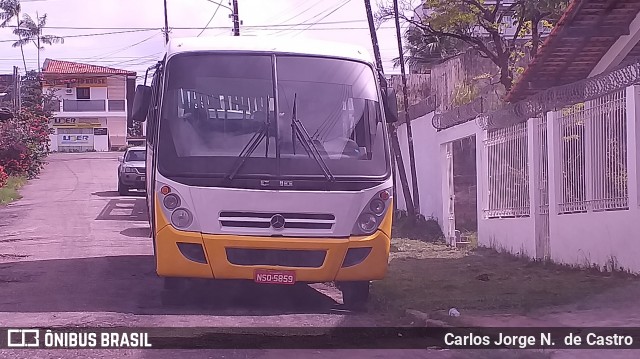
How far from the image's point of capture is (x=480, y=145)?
15.6 meters

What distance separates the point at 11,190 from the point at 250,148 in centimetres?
2057

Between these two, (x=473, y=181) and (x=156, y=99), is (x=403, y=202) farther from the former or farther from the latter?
(x=156, y=99)

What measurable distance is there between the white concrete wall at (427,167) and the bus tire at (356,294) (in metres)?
9.65

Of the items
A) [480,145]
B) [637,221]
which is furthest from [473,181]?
[637,221]

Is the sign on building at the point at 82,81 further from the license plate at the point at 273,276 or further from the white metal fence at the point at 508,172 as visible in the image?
the license plate at the point at 273,276

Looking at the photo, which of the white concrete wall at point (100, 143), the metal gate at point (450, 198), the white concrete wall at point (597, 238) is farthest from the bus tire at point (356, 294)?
the white concrete wall at point (100, 143)

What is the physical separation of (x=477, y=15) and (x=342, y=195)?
13.3 m

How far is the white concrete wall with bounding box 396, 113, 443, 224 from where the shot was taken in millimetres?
19344

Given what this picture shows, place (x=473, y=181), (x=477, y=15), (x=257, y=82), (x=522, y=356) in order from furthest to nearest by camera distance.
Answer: (x=477, y=15) < (x=473, y=181) < (x=257, y=82) < (x=522, y=356)

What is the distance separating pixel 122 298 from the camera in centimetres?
945

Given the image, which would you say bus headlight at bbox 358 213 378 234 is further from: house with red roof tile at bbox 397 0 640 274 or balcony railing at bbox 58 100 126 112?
balcony railing at bbox 58 100 126 112

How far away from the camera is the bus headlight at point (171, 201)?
8430 millimetres

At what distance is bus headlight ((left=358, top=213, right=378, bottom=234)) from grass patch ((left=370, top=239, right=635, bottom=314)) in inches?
39.3

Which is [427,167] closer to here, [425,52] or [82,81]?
[425,52]
